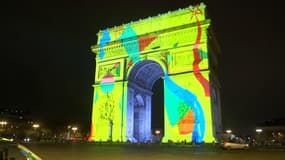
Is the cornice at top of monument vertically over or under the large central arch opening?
over

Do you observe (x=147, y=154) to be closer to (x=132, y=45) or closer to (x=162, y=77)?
(x=162, y=77)

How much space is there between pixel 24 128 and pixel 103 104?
2298 inches

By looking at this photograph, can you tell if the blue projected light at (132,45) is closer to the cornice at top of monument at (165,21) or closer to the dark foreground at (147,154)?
the cornice at top of monument at (165,21)

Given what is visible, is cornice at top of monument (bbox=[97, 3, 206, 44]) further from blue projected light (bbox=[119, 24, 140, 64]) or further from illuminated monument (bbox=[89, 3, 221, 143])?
blue projected light (bbox=[119, 24, 140, 64])

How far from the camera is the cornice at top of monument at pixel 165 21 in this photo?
3123cm

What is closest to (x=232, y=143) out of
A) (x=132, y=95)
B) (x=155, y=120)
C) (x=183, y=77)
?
(x=183, y=77)

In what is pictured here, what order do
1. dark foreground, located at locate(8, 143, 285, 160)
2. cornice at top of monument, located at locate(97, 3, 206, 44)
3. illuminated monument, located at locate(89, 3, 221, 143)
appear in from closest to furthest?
dark foreground, located at locate(8, 143, 285, 160)
illuminated monument, located at locate(89, 3, 221, 143)
cornice at top of monument, located at locate(97, 3, 206, 44)

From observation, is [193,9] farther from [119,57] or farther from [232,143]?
[232,143]

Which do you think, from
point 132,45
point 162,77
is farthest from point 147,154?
point 132,45

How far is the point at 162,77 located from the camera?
32.2m

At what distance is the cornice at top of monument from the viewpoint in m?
31.2

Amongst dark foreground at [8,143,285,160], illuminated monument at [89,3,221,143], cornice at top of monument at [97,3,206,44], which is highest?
cornice at top of monument at [97,3,206,44]

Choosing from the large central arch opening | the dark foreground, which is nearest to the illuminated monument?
the large central arch opening

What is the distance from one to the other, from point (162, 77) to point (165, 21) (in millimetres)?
7141
